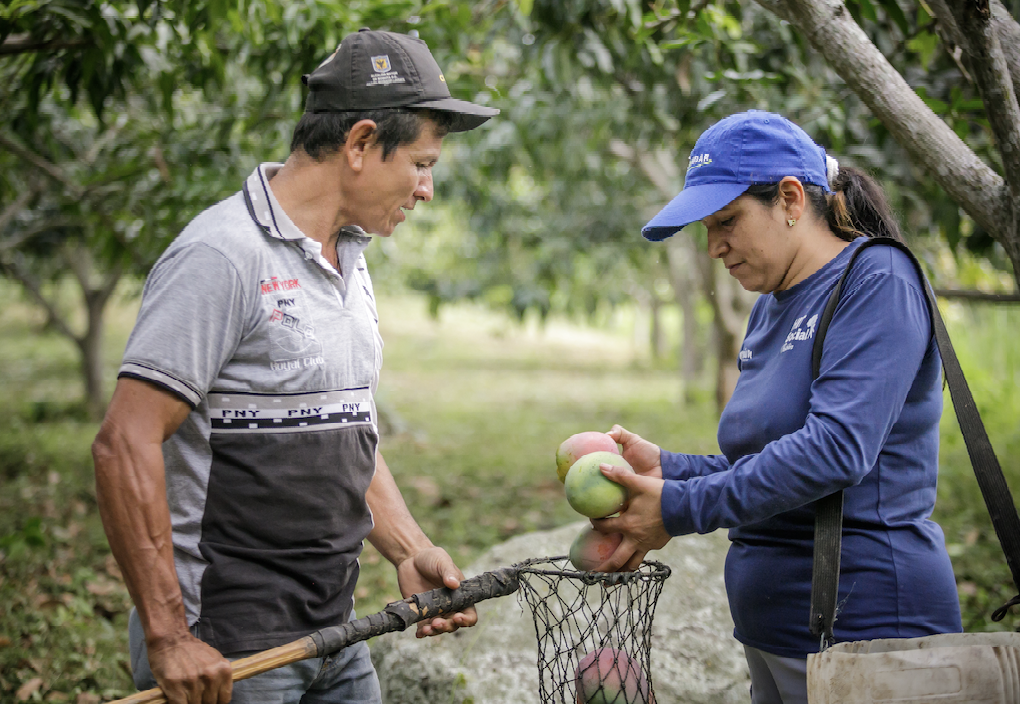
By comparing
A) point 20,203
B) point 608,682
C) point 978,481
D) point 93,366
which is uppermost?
point 20,203

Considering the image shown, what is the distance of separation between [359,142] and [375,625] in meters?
1.02

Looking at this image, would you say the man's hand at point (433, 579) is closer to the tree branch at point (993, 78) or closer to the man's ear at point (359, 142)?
the man's ear at point (359, 142)

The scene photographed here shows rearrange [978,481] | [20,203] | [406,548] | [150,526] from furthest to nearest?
[20,203] < [406,548] < [978,481] < [150,526]

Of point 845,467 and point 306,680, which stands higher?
point 845,467

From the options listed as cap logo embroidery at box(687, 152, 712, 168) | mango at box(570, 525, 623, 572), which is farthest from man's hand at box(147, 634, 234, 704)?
cap logo embroidery at box(687, 152, 712, 168)

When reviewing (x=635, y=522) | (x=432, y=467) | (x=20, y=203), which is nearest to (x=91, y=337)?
(x=20, y=203)

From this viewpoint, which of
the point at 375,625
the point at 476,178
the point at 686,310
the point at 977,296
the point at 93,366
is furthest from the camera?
the point at 686,310

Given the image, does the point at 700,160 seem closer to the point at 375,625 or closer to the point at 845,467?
the point at 845,467

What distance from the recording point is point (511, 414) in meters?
11.5

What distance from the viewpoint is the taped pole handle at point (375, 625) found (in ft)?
5.28

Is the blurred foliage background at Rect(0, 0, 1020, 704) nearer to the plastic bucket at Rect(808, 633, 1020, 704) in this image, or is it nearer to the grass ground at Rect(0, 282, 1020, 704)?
the grass ground at Rect(0, 282, 1020, 704)

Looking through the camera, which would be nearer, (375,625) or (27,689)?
(375,625)

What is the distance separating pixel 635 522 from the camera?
71.7 inches

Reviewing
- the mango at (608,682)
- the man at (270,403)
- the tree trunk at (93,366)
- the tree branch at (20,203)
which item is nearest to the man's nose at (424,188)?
the man at (270,403)
